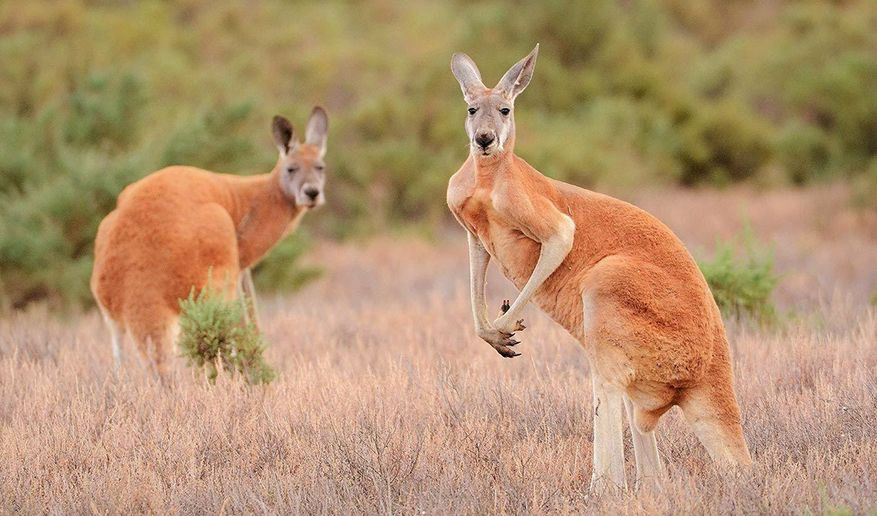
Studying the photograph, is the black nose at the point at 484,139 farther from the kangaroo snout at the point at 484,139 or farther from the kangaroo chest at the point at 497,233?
the kangaroo chest at the point at 497,233

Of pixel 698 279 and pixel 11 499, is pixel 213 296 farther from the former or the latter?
pixel 698 279

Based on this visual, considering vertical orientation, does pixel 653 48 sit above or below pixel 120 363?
above

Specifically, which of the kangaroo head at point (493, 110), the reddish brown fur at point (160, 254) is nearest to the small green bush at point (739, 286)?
the reddish brown fur at point (160, 254)

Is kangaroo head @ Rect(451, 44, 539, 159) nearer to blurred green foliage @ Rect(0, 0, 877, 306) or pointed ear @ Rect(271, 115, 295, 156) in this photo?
pointed ear @ Rect(271, 115, 295, 156)

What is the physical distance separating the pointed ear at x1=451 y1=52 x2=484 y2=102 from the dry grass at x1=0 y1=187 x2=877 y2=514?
61.0 inches

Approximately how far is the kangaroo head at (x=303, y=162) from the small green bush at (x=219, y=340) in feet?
5.21

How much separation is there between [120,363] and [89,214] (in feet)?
18.6

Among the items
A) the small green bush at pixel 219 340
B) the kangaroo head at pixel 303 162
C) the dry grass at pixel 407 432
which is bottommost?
the dry grass at pixel 407 432

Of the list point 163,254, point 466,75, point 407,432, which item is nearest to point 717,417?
point 407,432

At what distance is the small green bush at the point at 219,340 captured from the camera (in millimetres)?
6590

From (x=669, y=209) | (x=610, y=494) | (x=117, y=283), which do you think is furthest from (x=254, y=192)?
(x=669, y=209)

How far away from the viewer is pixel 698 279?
4.74m

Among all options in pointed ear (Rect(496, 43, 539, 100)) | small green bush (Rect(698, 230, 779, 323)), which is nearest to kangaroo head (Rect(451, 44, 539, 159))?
pointed ear (Rect(496, 43, 539, 100))

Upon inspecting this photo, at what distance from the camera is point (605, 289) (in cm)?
459
